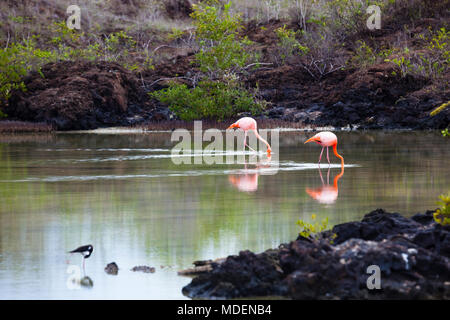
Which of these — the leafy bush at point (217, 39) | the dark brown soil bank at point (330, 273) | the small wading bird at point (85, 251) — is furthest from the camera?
the leafy bush at point (217, 39)

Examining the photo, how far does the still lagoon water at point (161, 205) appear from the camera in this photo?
22.8ft

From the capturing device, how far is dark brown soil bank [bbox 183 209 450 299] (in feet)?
20.0

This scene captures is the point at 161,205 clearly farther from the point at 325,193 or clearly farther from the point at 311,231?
the point at 311,231

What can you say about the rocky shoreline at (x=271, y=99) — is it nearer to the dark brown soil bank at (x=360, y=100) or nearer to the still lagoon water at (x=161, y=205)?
the dark brown soil bank at (x=360, y=100)

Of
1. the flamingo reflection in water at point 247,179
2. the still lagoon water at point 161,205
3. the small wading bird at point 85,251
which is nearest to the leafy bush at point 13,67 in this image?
the still lagoon water at point 161,205

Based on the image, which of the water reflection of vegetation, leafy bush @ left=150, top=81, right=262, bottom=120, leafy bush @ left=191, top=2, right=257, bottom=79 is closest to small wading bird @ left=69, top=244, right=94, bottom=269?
the water reflection of vegetation

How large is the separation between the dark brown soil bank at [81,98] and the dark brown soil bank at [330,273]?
26.0m

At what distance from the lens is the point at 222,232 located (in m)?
8.54

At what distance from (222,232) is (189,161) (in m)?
8.50

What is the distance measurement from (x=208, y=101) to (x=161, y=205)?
20508mm

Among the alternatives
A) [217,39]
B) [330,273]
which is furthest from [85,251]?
[217,39]

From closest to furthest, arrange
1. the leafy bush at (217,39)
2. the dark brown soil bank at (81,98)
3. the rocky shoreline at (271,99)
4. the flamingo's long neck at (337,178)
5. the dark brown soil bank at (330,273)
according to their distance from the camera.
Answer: the dark brown soil bank at (330,273) → the flamingo's long neck at (337,178) → the rocky shoreline at (271,99) → the leafy bush at (217,39) → the dark brown soil bank at (81,98)

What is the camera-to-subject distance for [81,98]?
3234 cm

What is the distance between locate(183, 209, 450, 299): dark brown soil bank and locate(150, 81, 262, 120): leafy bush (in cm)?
2440
